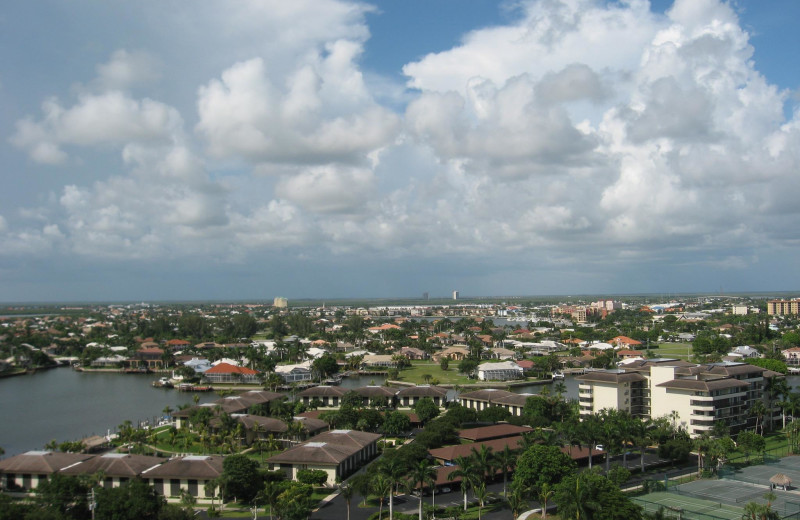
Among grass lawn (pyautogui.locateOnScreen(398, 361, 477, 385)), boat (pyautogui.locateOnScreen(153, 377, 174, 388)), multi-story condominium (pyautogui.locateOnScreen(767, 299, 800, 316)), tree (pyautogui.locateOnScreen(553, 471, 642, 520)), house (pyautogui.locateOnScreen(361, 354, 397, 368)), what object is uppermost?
multi-story condominium (pyautogui.locateOnScreen(767, 299, 800, 316))

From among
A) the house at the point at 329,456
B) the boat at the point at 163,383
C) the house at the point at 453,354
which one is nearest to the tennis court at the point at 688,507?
the house at the point at 329,456

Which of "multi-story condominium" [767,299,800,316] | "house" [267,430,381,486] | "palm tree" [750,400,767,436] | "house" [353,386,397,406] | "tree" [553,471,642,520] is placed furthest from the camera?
"multi-story condominium" [767,299,800,316]

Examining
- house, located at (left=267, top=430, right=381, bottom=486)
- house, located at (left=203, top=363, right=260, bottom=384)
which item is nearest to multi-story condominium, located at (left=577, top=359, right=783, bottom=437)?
house, located at (left=267, top=430, right=381, bottom=486)

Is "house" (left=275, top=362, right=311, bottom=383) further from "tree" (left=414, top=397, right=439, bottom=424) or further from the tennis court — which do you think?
the tennis court

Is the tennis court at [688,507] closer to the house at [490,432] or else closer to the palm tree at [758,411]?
the house at [490,432]

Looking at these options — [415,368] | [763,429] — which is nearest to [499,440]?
[763,429]

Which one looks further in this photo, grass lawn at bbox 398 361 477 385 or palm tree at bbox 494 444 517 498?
grass lawn at bbox 398 361 477 385

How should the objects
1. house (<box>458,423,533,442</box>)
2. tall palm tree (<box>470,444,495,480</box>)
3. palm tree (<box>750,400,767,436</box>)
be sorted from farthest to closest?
palm tree (<box>750,400,767,436</box>) < house (<box>458,423,533,442</box>) < tall palm tree (<box>470,444,495,480</box>)

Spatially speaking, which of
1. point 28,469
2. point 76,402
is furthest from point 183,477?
point 76,402
